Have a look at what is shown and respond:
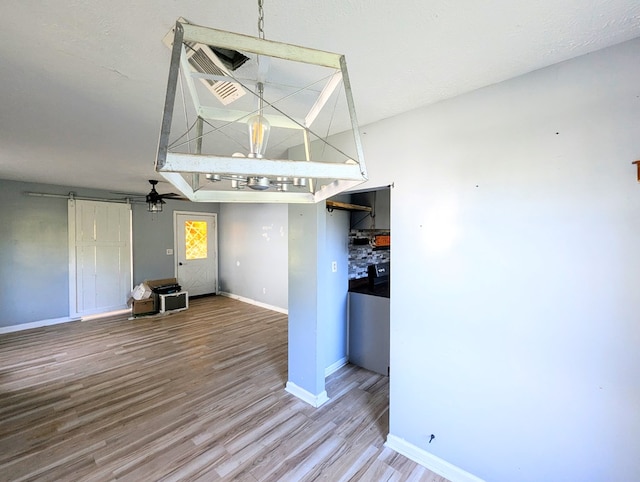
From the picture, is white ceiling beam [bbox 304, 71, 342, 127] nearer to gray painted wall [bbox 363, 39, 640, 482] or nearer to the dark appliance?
gray painted wall [bbox 363, 39, 640, 482]

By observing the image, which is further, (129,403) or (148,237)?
(148,237)

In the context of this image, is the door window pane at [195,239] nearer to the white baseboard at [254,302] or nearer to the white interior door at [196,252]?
the white interior door at [196,252]

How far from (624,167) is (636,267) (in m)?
0.45

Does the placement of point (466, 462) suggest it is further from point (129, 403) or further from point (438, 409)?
point (129, 403)

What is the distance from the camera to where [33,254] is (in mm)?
4391

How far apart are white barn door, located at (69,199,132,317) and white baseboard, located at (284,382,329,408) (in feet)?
15.0

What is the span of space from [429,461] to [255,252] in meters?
4.82

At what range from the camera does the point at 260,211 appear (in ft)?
18.7

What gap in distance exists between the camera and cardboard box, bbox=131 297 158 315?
5.03 m

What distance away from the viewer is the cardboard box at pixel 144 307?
503 cm

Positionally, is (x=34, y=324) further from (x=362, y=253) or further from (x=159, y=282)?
(x=362, y=253)

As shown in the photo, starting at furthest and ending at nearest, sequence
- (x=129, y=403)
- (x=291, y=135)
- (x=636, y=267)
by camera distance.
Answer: (x=129, y=403) < (x=291, y=135) < (x=636, y=267)

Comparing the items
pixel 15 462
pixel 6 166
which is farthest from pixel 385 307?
pixel 6 166

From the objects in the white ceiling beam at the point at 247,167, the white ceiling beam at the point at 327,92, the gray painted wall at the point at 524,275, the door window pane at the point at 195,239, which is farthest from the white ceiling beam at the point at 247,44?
the door window pane at the point at 195,239
